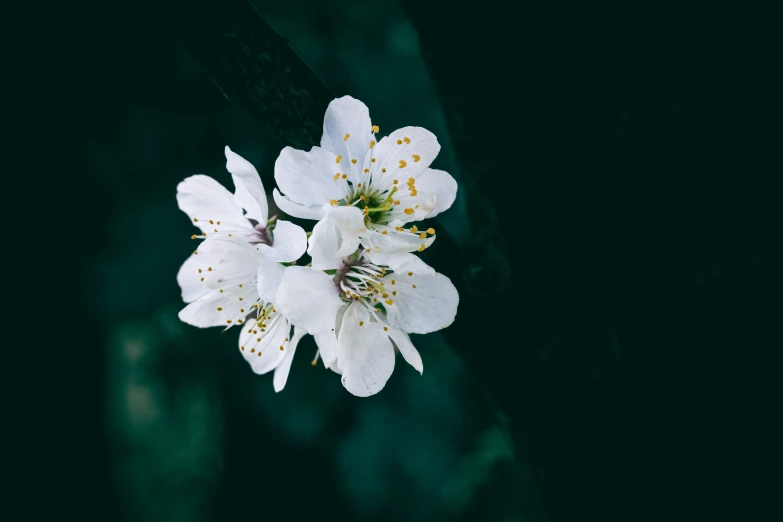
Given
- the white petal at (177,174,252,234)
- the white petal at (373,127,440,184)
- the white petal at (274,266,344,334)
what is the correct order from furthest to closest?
the white petal at (177,174,252,234) < the white petal at (373,127,440,184) < the white petal at (274,266,344,334)

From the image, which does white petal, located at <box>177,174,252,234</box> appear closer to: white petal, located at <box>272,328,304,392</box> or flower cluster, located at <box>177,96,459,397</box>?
flower cluster, located at <box>177,96,459,397</box>

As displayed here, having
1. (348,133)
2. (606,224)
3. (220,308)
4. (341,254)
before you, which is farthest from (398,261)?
(606,224)

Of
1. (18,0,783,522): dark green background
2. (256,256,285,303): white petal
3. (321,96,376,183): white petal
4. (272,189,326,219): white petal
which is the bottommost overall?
(18,0,783,522): dark green background

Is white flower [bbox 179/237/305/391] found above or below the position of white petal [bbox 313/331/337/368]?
above

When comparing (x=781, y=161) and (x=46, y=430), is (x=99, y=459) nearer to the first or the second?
(x=46, y=430)

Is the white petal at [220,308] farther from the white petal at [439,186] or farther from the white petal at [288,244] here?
the white petal at [439,186]

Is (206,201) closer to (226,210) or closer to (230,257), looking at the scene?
(226,210)

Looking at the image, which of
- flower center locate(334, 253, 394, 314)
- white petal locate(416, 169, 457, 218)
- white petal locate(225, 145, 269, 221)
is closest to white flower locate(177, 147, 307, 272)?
white petal locate(225, 145, 269, 221)

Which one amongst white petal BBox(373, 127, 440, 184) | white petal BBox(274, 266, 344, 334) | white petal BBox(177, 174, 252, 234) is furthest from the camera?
white petal BBox(177, 174, 252, 234)
